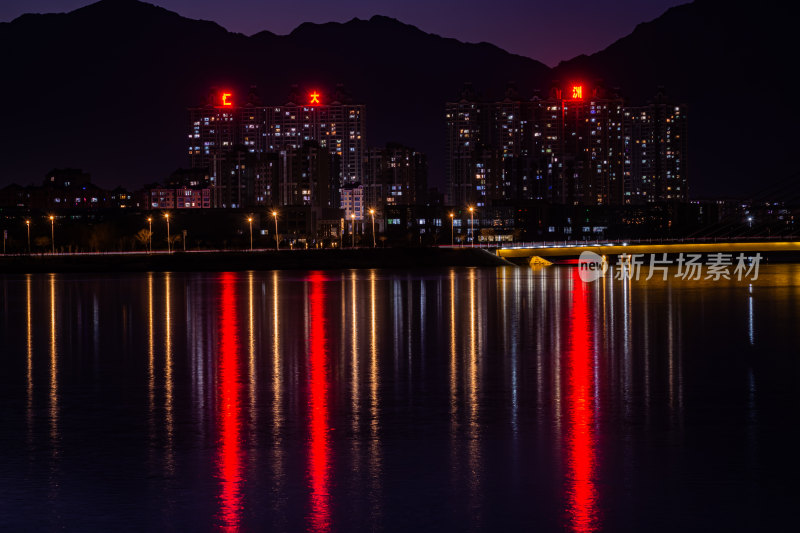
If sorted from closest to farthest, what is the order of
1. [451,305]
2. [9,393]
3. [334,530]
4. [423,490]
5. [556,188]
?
[334,530] → [423,490] → [9,393] → [451,305] → [556,188]

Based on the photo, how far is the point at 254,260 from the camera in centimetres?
8581

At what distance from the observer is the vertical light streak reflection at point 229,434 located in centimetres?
993

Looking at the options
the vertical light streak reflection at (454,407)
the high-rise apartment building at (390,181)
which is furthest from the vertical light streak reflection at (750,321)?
the high-rise apartment building at (390,181)

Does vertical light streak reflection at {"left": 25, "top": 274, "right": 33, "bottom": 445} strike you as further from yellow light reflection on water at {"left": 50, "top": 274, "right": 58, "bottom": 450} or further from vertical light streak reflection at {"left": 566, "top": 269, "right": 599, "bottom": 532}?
vertical light streak reflection at {"left": 566, "top": 269, "right": 599, "bottom": 532}

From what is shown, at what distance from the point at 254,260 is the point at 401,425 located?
72969 mm

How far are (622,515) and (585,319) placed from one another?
873 inches

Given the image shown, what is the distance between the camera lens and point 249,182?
173875mm

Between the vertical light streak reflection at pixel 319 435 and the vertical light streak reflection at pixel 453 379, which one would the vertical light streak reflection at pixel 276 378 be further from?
the vertical light streak reflection at pixel 453 379

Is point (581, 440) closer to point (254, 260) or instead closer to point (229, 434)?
point (229, 434)

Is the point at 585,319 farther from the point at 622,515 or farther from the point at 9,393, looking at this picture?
the point at 622,515

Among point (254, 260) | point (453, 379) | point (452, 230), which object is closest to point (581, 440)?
point (453, 379)

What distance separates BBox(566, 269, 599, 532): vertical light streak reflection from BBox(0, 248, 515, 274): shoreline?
60.7 meters

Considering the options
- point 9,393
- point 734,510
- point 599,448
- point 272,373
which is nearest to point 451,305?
point 272,373

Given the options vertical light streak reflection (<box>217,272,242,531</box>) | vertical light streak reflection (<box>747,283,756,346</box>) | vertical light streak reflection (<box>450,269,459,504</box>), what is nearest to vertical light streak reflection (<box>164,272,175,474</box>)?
vertical light streak reflection (<box>217,272,242,531</box>)
